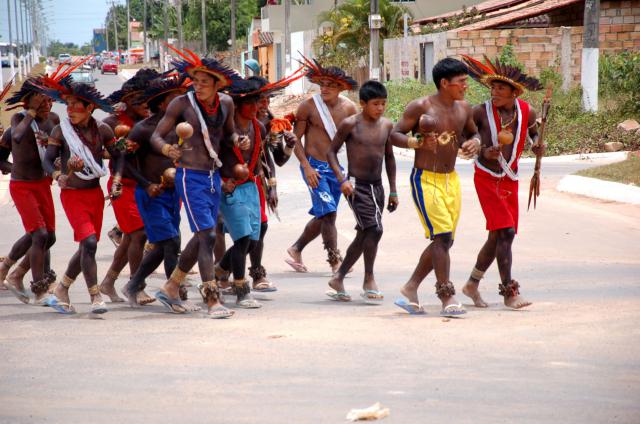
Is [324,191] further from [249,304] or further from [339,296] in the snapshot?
[249,304]

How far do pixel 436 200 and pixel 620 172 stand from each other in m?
9.28

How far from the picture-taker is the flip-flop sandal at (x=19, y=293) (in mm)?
9086

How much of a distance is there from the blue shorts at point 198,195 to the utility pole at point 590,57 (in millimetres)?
17966

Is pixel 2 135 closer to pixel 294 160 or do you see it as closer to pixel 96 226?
pixel 96 226

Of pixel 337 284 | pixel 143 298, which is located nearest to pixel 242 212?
pixel 337 284

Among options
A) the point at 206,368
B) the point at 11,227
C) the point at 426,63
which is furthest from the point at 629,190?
the point at 426,63

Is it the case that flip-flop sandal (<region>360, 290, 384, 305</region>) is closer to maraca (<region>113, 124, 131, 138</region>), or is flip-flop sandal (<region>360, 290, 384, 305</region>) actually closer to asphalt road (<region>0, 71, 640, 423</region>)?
asphalt road (<region>0, 71, 640, 423</region>)

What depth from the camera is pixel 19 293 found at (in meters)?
9.18

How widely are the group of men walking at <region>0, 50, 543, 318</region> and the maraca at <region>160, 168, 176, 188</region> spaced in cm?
1

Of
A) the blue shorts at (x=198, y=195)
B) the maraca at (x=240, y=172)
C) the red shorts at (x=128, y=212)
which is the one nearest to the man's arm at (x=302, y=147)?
the maraca at (x=240, y=172)

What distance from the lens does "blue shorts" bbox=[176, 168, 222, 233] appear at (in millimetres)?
7961

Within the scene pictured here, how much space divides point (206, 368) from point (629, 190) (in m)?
9.96

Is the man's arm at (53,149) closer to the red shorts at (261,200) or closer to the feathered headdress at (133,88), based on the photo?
the feathered headdress at (133,88)

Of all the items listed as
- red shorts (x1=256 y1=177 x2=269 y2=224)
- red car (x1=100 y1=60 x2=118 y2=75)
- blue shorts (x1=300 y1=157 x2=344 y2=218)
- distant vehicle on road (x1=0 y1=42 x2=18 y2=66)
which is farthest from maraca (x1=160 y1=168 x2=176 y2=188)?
red car (x1=100 y1=60 x2=118 y2=75)
